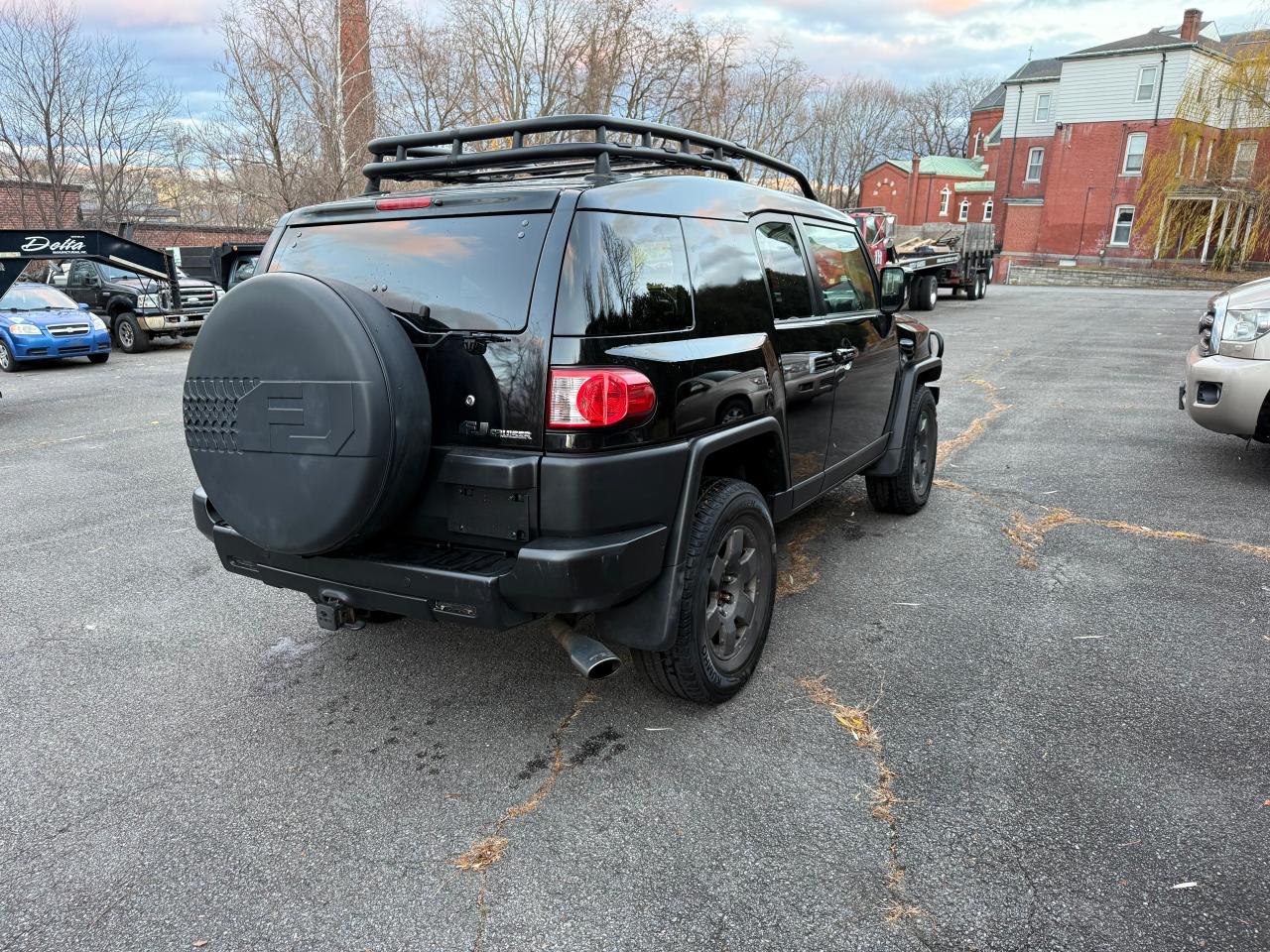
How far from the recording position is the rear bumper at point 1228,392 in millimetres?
5770

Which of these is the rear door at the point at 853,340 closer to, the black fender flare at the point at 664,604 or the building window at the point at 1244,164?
the black fender flare at the point at 664,604

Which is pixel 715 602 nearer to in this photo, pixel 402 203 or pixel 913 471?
pixel 402 203

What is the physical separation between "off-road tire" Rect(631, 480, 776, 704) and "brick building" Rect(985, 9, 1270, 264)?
45.4 meters

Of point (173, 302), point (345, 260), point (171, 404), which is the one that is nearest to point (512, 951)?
point (345, 260)

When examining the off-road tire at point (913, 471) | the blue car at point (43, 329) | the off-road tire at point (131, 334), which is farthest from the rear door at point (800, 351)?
the off-road tire at point (131, 334)

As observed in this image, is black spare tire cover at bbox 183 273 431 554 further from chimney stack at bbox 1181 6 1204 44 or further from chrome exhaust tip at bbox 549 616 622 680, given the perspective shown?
chimney stack at bbox 1181 6 1204 44

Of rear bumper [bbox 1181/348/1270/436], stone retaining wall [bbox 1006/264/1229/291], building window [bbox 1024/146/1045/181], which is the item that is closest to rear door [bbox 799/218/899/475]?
rear bumper [bbox 1181/348/1270/436]

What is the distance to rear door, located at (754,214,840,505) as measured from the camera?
363cm

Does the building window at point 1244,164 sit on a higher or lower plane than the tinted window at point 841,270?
higher

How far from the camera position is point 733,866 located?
95.9 inches

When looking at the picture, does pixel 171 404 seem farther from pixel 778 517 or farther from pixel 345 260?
pixel 778 517

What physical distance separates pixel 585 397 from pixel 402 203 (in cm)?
111

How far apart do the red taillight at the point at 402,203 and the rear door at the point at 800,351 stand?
4.51 feet

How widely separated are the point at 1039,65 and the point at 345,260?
205 ft
